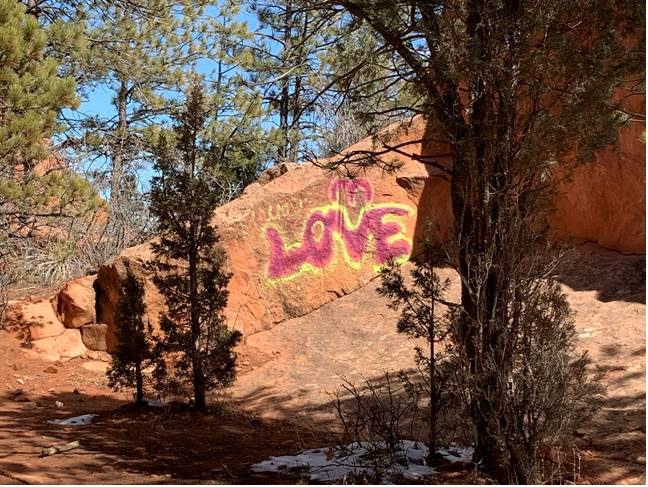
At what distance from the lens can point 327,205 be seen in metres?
12.1

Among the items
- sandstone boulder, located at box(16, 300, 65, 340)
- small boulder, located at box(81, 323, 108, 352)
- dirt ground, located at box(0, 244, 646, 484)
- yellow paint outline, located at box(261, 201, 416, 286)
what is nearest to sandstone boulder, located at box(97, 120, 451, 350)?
yellow paint outline, located at box(261, 201, 416, 286)

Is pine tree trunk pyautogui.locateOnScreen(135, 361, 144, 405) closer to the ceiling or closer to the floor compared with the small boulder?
closer to the floor

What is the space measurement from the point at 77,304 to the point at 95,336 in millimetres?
584

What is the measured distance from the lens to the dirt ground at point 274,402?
5.58 metres

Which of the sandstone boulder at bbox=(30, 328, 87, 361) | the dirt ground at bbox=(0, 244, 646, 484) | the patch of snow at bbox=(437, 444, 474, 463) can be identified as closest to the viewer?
the patch of snow at bbox=(437, 444, 474, 463)

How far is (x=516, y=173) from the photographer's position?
16.0ft

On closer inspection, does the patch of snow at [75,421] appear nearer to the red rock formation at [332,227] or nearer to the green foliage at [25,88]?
the red rock formation at [332,227]

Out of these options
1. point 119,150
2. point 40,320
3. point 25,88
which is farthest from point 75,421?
point 119,150

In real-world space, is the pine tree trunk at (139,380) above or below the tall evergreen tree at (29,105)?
below

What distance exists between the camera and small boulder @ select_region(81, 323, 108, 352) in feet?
37.7

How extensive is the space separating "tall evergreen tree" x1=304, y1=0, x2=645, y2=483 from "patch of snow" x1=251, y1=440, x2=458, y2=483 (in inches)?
20.6

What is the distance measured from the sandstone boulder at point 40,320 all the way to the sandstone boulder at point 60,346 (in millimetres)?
110

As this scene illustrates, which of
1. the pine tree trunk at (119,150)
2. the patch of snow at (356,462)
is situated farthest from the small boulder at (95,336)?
the patch of snow at (356,462)

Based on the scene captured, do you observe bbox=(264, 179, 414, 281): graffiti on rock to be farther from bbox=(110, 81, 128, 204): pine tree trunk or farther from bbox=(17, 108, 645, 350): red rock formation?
bbox=(110, 81, 128, 204): pine tree trunk
